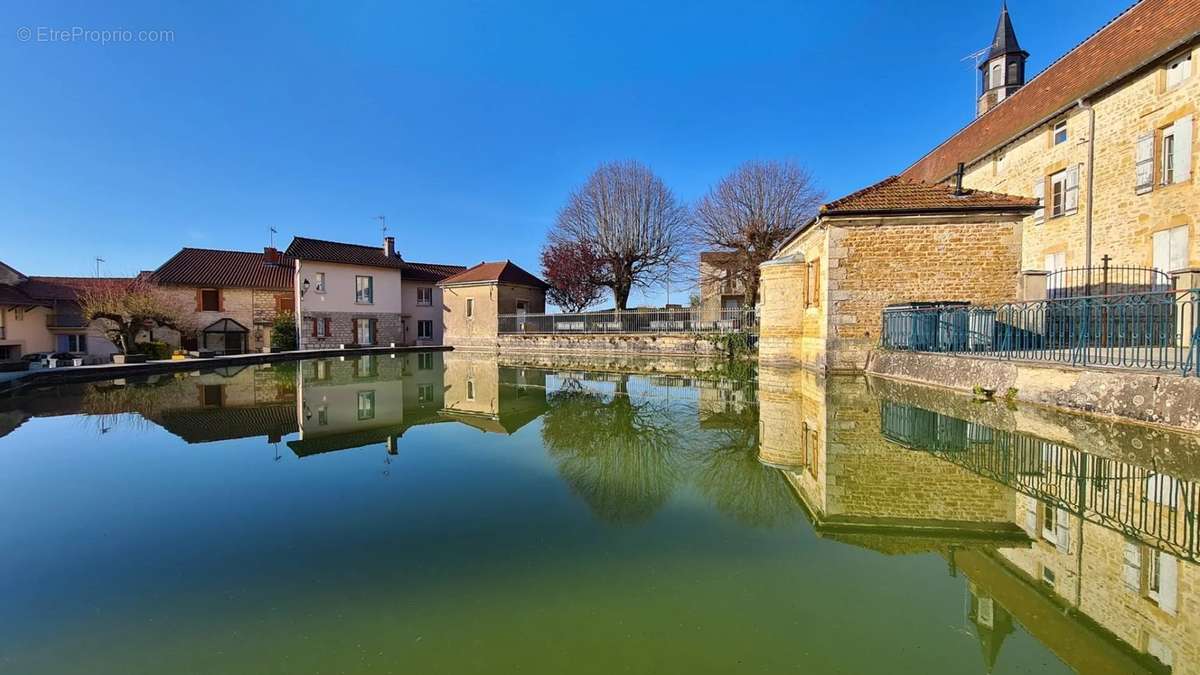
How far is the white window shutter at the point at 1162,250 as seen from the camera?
37.3ft

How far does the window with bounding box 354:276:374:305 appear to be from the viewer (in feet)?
92.3

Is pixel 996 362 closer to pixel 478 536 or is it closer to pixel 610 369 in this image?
pixel 478 536

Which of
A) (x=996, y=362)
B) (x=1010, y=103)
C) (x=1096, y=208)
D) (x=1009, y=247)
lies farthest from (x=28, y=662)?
(x=1010, y=103)

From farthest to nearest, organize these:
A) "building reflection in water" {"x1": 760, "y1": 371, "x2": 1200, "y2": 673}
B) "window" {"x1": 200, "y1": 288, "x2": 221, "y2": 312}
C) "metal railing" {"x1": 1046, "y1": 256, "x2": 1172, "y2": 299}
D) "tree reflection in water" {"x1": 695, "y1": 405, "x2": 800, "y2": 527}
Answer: "window" {"x1": 200, "y1": 288, "x2": 221, "y2": 312}, "metal railing" {"x1": 1046, "y1": 256, "x2": 1172, "y2": 299}, "tree reflection in water" {"x1": 695, "y1": 405, "x2": 800, "y2": 527}, "building reflection in water" {"x1": 760, "y1": 371, "x2": 1200, "y2": 673}

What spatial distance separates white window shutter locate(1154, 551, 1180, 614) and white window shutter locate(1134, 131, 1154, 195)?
14.0 metres

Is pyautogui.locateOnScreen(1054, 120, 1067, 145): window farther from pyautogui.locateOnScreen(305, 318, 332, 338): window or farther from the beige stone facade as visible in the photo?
pyautogui.locateOnScreen(305, 318, 332, 338): window

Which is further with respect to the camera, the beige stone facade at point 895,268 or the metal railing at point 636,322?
the metal railing at point 636,322

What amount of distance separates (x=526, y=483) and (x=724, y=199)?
23.6 m

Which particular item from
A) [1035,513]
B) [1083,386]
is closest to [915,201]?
[1083,386]

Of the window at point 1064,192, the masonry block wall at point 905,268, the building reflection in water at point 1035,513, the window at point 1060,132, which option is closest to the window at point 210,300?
the masonry block wall at point 905,268

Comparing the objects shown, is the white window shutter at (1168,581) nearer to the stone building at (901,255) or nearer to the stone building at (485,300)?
the stone building at (901,255)

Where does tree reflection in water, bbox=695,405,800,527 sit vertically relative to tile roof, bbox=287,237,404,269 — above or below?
below

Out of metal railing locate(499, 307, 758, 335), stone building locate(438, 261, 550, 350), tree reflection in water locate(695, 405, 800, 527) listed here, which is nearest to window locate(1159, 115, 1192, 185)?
metal railing locate(499, 307, 758, 335)

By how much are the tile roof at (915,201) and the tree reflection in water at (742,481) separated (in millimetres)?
7330
